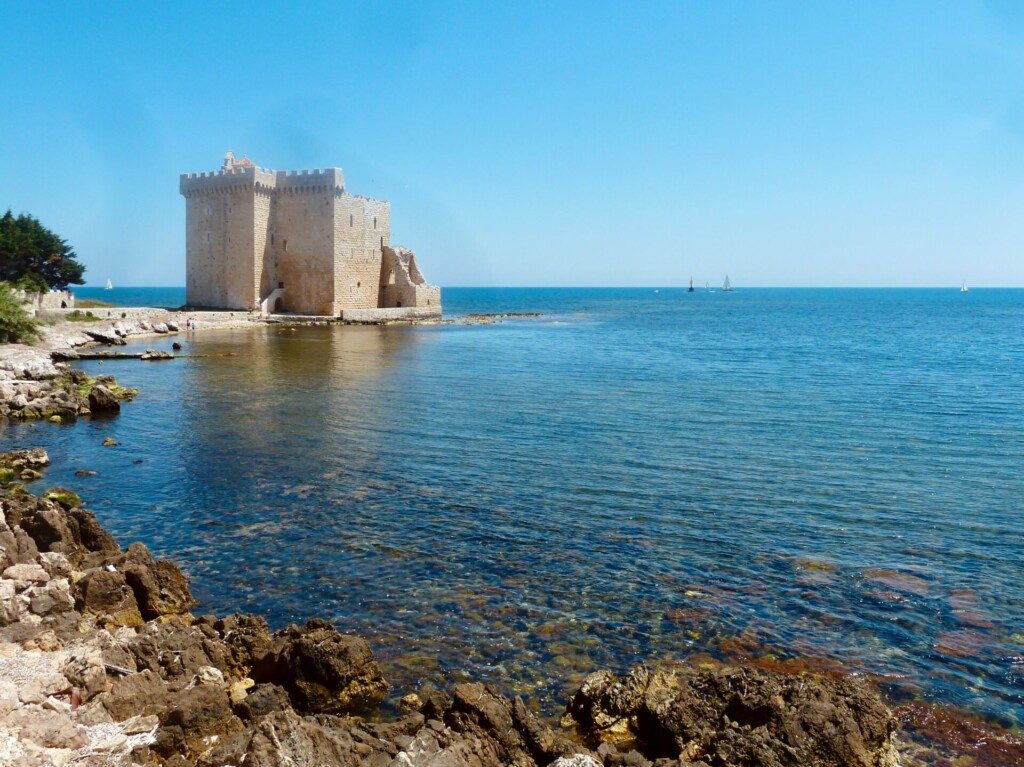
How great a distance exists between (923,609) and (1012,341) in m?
47.3

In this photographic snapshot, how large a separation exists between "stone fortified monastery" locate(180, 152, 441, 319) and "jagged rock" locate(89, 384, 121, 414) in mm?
29156

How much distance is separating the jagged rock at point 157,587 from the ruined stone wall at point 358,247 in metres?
40.9

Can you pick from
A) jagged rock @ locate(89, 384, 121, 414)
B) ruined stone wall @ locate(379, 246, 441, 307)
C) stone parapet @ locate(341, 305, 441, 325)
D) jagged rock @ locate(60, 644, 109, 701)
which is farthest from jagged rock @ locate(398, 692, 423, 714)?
ruined stone wall @ locate(379, 246, 441, 307)

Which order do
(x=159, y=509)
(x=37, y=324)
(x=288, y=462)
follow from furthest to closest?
(x=37, y=324) < (x=288, y=462) < (x=159, y=509)

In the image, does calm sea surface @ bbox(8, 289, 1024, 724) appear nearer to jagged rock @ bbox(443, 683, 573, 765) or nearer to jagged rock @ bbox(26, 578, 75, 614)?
jagged rock @ bbox(443, 683, 573, 765)

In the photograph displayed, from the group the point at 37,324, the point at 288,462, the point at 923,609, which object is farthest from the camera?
the point at 37,324

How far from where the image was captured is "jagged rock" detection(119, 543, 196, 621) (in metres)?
7.64

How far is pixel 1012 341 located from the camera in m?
47.8

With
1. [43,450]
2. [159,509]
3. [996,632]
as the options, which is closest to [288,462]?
[159,509]

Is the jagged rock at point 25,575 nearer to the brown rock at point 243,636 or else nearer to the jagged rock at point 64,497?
the brown rock at point 243,636

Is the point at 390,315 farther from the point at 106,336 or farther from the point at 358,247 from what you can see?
the point at 106,336

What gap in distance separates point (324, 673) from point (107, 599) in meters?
2.56

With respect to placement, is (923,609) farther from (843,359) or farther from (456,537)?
(843,359)

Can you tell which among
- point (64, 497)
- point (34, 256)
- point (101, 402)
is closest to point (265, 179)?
point (34, 256)
